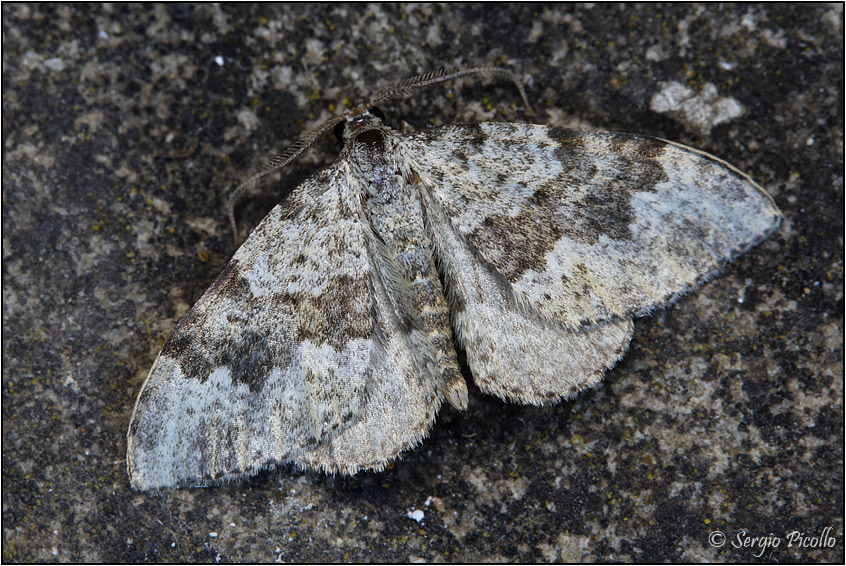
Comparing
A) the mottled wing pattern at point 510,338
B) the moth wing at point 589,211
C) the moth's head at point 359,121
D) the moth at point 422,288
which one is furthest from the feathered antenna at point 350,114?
the mottled wing pattern at point 510,338

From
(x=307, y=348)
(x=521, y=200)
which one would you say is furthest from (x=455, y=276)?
(x=307, y=348)

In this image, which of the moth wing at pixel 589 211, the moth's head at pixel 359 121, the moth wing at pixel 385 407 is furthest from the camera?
the moth's head at pixel 359 121

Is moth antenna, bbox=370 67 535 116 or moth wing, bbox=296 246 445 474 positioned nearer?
moth wing, bbox=296 246 445 474

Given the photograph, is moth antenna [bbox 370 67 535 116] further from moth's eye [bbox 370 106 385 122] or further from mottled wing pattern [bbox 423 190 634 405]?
mottled wing pattern [bbox 423 190 634 405]

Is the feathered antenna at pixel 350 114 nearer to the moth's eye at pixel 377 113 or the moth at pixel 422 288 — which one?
the moth's eye at pixel 377 113

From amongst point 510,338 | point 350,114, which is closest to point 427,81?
point 350,114

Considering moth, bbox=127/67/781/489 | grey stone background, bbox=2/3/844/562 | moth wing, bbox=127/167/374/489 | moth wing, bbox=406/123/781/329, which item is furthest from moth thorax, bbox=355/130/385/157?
grey stone background, bbox=2/3/844/562
